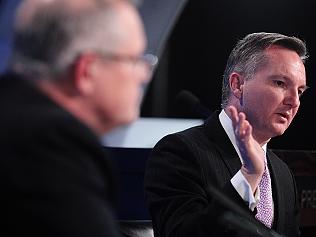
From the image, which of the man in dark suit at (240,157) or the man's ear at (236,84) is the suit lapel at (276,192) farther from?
the man's ear at (236,84)

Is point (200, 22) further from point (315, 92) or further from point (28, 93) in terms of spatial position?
point (28, 93)

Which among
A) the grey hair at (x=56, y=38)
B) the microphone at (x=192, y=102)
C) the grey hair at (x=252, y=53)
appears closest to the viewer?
the grey hair at (x=56, y=38)

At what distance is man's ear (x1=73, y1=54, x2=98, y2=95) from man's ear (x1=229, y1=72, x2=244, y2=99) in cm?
102

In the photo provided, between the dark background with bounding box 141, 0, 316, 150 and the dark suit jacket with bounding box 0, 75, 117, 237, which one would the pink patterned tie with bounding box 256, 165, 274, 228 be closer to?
the dark background with bounding box 141, 0, 316, 150

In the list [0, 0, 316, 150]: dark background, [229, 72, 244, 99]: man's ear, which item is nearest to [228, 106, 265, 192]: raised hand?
[229, 72, 244, 99]: man's ear

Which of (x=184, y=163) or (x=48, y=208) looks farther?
(x=184, y=163)

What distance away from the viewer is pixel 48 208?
Answer: 748 mm

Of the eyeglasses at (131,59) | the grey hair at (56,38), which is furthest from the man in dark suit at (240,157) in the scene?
Answer: the grey hair at (56,38)

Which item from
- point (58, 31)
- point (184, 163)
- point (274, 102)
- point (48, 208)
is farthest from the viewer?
point (274, 102)

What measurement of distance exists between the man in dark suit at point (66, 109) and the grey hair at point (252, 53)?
→ 0.90 m

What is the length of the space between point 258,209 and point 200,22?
121cm

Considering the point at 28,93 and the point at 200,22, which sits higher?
the point at 28,93

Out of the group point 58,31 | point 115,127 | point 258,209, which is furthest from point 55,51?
point 258,209

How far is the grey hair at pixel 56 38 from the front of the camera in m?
0.86
